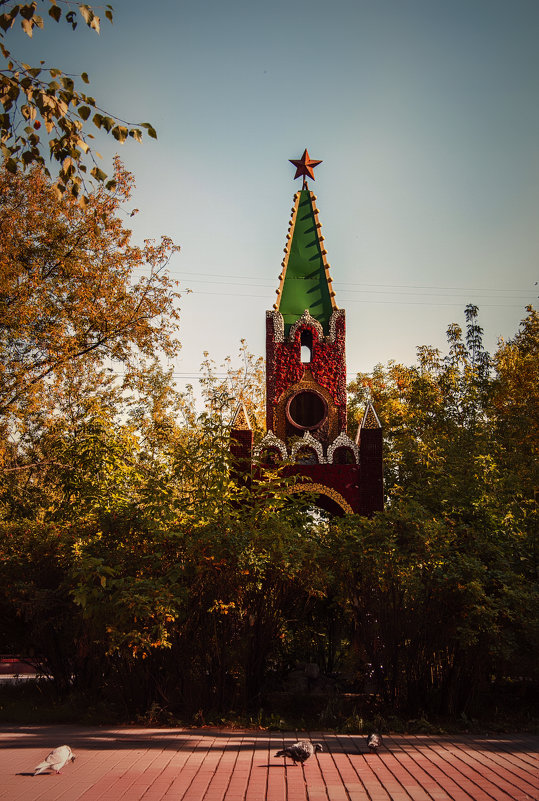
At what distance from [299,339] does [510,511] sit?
5.31 meters

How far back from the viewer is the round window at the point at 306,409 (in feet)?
41.6

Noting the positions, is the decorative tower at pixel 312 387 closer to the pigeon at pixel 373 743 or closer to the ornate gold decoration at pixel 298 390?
the ornate gold decoration at pixel 298 390

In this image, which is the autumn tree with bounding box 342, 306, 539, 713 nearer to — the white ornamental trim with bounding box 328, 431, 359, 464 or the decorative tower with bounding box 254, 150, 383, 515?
the decorative tower with bounding box 254, 150, 383, 515

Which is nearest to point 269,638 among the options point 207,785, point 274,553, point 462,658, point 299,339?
point 274,553

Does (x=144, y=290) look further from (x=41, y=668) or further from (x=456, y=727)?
(x=456, y=727)

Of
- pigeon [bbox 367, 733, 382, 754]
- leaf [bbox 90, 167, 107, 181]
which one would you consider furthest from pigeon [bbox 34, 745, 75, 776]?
leaf [bbox 90, 167, 107, 181]

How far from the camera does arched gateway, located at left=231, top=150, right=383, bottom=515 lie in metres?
11.7

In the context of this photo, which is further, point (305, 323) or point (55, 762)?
point (305, 323)

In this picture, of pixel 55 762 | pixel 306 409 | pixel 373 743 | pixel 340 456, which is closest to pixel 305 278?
pixel 306 409

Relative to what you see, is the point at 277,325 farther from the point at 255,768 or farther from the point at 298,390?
the point at 255,768

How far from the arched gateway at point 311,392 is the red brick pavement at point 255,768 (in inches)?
197

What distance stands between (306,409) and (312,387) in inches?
17.1

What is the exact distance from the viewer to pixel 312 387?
41.8ft

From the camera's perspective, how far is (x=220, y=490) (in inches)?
336
